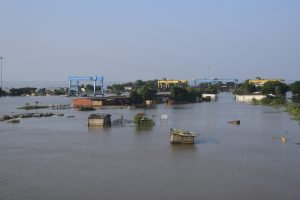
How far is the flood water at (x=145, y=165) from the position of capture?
22.3 feet

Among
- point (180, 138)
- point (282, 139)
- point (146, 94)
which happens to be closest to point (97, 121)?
point (180, 138)

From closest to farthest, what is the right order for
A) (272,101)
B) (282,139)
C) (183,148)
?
(183,148)
(282,139)
(272,101)

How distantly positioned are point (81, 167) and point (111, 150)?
191 cm

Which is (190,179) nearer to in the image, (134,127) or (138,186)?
(138,186)

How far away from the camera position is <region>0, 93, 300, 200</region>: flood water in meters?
6.79

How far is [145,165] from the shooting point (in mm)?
8516

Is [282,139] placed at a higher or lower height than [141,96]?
lower

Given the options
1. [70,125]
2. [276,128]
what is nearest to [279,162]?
[276,128]

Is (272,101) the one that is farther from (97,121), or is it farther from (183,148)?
(183,148)

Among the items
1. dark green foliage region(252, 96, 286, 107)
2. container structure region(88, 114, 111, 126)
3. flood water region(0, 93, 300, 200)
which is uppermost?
dark green foliage region(252, 96, 286, 107)

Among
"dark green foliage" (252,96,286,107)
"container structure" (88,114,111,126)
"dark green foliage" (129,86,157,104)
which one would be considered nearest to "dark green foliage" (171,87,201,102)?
"dark green foliage" (129,86,157,104)

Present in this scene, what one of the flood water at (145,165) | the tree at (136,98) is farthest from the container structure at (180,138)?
the tree at (136,98)

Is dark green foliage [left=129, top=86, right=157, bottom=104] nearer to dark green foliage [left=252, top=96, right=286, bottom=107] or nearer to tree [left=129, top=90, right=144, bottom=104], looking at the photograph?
tree [left=129, top=90, right=144, bottom=104]

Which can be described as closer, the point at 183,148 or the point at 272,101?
the point at 183,148
